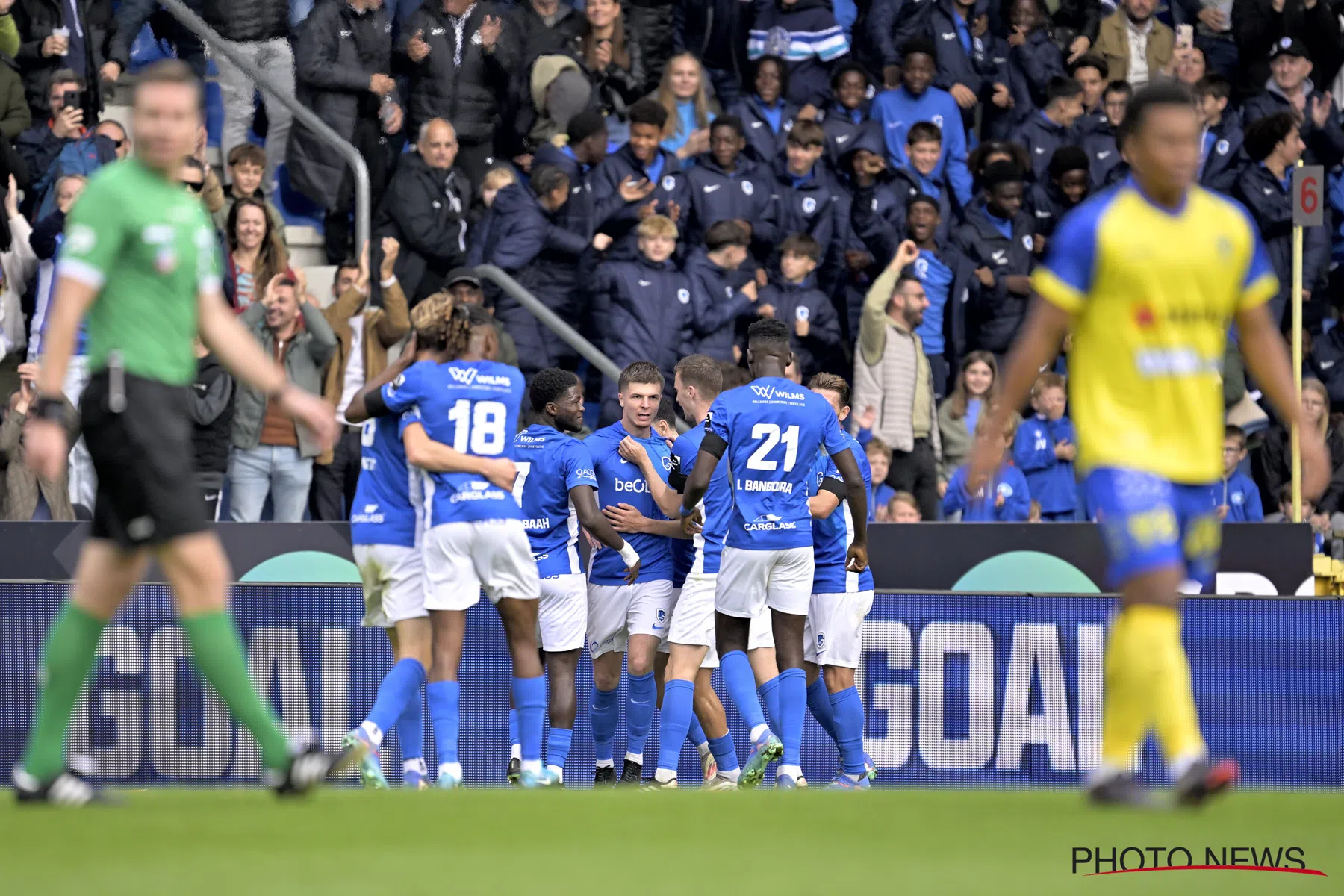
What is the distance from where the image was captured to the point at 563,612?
10852 mm

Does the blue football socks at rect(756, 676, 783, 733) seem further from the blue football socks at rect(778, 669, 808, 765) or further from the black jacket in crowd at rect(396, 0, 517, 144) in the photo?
the black jacket in crowd at rect(396, 0, 517, 144)

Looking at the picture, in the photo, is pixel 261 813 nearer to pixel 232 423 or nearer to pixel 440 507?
pixel 440 507

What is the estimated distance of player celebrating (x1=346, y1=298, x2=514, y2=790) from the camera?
9.34 m

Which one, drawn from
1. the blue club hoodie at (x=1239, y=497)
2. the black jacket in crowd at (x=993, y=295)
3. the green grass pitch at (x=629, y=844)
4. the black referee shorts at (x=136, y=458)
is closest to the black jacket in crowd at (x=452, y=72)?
the black jacket in crowd at (x=993, y=295)

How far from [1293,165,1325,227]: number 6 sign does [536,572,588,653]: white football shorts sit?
6414mm

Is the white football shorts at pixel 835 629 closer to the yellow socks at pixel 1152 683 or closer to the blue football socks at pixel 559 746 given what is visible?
the blue football socks at pixel 559 746

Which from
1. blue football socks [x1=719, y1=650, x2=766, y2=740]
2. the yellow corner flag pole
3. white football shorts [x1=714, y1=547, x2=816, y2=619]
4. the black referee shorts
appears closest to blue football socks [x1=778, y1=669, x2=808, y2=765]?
blue football socks [x1=719, y1=650, x2=766, y2=740]

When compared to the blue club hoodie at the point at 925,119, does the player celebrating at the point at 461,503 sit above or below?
below

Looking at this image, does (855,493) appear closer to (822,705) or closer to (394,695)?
(822,705)

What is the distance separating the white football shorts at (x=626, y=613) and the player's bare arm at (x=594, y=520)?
1.05 feet

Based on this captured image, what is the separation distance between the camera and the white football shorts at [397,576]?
9617mm

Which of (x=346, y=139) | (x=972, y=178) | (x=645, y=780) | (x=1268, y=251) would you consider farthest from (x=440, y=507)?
(x=1268, y=251)

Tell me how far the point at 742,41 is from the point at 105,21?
5.55m

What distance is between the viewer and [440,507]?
9445mm
